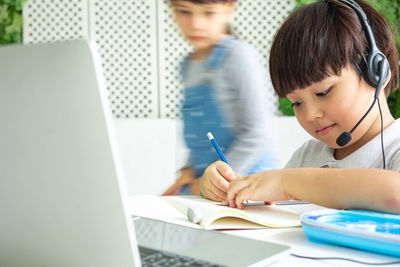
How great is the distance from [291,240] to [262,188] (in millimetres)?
162

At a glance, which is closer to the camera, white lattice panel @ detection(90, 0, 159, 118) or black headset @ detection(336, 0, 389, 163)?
black headset @ detection(336, 0, 389, 163)

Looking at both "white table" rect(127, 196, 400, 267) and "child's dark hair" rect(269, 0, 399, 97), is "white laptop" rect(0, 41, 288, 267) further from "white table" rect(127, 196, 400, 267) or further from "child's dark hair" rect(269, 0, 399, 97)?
"child's dark hair" rect(269, 0, 399, 97)

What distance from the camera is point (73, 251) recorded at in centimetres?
40

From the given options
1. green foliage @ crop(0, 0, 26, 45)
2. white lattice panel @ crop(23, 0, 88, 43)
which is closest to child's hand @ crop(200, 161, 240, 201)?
white lattice panel @ crop(23, 0, 88, 43)

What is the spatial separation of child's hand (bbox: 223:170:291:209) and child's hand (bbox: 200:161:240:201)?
0.12 metres

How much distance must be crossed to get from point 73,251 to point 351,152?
2.66ft

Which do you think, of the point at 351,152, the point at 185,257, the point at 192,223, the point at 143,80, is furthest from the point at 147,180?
the point at 185,257

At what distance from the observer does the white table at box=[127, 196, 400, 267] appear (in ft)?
1.75

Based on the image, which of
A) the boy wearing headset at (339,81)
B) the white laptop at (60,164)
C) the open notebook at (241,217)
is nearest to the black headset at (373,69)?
the boy wearing headset at (339,81)

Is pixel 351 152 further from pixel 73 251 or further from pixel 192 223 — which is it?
pixel 73 251

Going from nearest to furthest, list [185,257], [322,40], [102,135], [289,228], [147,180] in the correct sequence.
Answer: [102,135]
[185,257]
[289,228]
[322,40]
[147,180]

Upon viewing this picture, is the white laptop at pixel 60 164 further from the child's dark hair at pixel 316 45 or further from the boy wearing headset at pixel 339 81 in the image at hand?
the child's dark hair at pixel 316 45

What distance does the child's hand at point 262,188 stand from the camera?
783mm

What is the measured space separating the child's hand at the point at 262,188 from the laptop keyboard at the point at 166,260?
0.29 m
